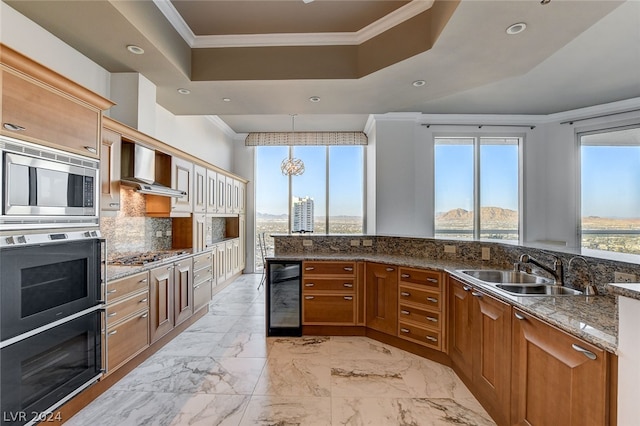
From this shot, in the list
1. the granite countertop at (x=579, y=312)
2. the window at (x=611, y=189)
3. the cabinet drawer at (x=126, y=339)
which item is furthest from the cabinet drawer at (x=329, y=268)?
the window at (x=611, y=189)

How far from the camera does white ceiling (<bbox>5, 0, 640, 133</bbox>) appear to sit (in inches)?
76.9

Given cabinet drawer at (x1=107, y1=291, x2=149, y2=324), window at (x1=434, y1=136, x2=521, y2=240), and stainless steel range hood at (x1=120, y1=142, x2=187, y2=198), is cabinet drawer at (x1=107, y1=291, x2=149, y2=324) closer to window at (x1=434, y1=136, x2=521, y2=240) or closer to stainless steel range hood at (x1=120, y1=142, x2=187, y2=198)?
stainless steel range hood at (x1=120, y1=142, x2=187, y2=198)

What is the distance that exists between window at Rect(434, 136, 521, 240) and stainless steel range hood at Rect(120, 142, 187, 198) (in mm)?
4276

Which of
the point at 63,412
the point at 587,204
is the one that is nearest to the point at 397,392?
the point at 63,412

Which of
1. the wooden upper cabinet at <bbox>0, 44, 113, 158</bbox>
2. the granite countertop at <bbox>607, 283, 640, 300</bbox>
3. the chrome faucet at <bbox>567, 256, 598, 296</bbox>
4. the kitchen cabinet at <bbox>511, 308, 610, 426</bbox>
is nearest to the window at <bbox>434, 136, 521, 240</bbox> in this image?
the chrome faucet at <bbox>567, 256, 598, 296</bbox>

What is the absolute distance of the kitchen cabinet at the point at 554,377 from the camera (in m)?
1.19

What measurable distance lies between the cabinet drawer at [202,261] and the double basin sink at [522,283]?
3071mm

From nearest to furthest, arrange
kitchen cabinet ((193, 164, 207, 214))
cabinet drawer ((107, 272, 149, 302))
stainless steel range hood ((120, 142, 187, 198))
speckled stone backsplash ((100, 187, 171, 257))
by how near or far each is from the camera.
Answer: cabinet drawer ((107, 272, 149, 302)) → stainless steel range hood ((120, 142, 187, 198)) → speckled stone backsplash ((100, 187, 171, 257)) → kitchen cabinet ((193, 164, 207, 214))

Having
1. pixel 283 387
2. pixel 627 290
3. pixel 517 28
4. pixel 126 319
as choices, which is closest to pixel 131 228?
pixel 126 319

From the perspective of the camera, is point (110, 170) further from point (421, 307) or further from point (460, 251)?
point (460, 251)

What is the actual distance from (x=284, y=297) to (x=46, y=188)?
2345mm

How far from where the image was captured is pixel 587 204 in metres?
4.54

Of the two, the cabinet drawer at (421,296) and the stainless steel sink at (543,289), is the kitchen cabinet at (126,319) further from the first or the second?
the stainless steel sink at (543,289)

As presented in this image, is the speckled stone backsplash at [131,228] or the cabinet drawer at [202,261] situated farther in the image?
the cabinet drawer at [202,261]
